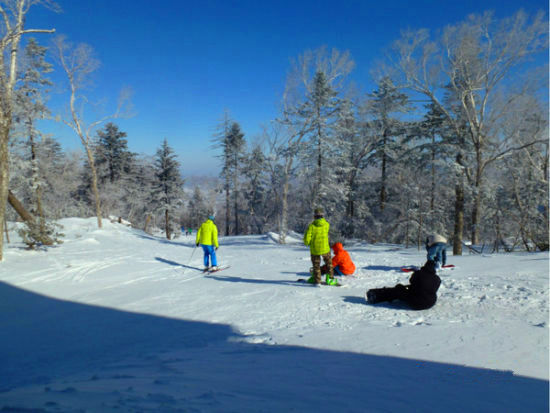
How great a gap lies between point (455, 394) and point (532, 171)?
2349 centimetres

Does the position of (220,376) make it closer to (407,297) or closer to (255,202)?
(407,297)

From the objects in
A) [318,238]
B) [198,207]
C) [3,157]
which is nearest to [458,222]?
[318,238]

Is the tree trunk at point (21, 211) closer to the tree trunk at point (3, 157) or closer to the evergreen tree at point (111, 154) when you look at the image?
the tree trunk at point (3, 157)

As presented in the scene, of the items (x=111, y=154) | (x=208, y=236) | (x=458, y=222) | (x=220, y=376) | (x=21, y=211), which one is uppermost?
(x=111, y=154)

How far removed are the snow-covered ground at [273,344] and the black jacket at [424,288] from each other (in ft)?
0.60

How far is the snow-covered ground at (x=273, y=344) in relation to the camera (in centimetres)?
239

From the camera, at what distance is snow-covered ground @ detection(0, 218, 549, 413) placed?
2.39m

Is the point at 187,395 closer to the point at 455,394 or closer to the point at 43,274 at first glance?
the point at 455,394

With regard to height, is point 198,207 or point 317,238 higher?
point 198,207

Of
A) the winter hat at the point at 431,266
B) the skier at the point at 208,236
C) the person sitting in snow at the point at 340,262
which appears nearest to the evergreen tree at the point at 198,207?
the skier at the point at 208,236

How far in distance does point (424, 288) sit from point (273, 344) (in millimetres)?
2875

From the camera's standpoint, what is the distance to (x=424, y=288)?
522 centimetres

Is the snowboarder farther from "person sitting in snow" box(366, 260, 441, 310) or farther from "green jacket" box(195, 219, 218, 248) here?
"green jacket" box(195, 219, 218, 248)

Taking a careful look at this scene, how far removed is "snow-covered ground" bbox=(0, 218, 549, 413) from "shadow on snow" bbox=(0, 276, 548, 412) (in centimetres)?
2
